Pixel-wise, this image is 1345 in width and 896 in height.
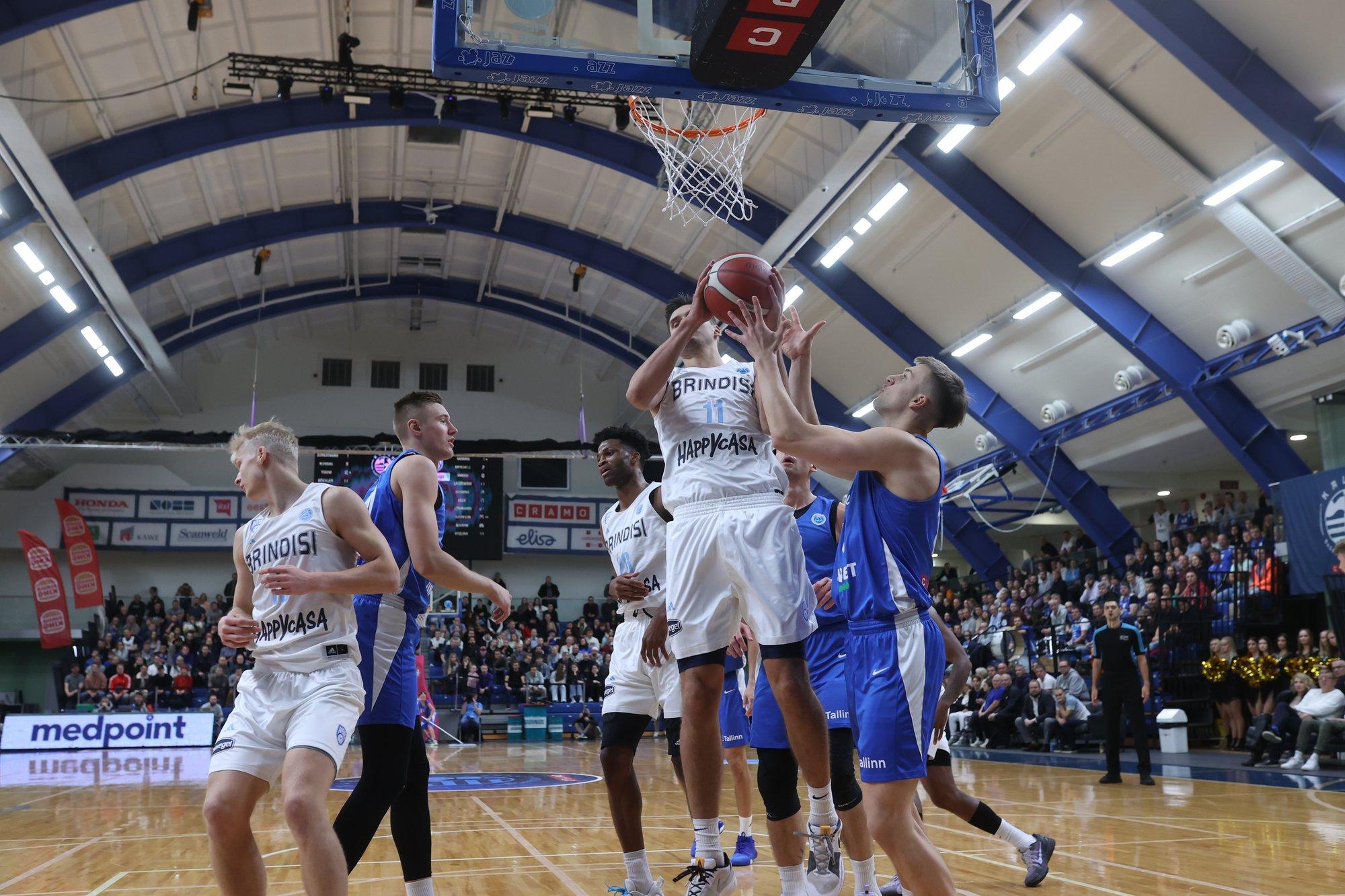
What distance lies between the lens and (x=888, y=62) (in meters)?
7.02

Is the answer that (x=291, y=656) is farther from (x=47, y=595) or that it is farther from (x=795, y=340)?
(x=47, y=595)

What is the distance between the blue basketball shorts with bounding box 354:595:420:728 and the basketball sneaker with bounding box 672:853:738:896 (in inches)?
41.8

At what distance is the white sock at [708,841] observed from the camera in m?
3.63

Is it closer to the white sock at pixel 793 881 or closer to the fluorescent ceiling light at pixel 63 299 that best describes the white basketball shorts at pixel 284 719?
the white sock at pixel 793 881

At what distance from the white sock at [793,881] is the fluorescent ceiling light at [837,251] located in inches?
581

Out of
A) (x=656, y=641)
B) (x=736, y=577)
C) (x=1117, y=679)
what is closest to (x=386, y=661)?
(x=656, y=641)

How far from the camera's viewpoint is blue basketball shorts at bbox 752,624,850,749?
4230 millimetres

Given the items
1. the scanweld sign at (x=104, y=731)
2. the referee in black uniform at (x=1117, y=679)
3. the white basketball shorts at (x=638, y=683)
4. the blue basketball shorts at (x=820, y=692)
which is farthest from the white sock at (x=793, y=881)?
the scanweld sign at (x=104, y=731)

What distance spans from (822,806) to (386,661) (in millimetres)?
1563

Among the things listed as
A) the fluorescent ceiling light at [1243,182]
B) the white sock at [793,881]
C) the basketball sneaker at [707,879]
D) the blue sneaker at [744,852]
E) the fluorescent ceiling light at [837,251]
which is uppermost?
the fluorescent ceiling light at [837,251]

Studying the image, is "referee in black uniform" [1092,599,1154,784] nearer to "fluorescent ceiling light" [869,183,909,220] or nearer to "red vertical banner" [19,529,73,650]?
"fluorescent ceiling light" [869,183,909,220]

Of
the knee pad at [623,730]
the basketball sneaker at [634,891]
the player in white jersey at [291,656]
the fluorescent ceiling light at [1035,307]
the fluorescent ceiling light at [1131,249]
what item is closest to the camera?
the player in white jersey at [291,656]

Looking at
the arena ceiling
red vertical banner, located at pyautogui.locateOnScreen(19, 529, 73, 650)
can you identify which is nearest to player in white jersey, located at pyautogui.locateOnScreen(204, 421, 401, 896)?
the arena ceiling

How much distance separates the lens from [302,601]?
3.33 metres
